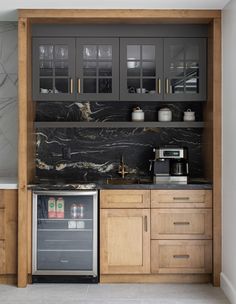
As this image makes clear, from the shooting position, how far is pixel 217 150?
4.27 m

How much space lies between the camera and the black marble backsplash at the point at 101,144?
4883 mm

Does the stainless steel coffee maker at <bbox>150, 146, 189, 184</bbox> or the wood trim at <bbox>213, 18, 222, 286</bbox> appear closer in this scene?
the wood trim at <bbox>213, 18, 222, 286</bbox>

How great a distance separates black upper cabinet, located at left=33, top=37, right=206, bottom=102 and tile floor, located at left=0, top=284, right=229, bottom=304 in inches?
67.0

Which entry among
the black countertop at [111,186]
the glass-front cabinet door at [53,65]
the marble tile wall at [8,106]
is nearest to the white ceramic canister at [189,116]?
the black countertop at [111,186]

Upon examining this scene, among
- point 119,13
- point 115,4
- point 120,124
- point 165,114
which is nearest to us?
point 115,4

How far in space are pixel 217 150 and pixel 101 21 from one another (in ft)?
5.14

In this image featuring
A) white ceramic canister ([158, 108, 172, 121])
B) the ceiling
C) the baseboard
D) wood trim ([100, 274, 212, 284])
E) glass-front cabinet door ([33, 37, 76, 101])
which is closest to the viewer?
the baseboard

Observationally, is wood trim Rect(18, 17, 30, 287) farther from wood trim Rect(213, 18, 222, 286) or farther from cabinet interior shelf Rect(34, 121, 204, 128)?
wood trim Rect(213, 18, 222, 286)

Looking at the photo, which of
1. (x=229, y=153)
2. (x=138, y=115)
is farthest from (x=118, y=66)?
(x=229, y=153)

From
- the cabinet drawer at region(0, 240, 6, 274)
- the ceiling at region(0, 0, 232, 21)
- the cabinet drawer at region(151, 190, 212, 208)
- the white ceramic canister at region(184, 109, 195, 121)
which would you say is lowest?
the cabinet drawer at region(0, 240, 6, 274)

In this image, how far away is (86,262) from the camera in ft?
14.1

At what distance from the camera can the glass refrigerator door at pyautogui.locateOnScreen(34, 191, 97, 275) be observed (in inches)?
169

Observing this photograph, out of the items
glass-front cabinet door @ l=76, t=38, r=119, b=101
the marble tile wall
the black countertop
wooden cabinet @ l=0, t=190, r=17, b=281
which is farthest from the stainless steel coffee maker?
the marble tile wall

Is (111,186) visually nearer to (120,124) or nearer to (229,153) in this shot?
(120,124)
